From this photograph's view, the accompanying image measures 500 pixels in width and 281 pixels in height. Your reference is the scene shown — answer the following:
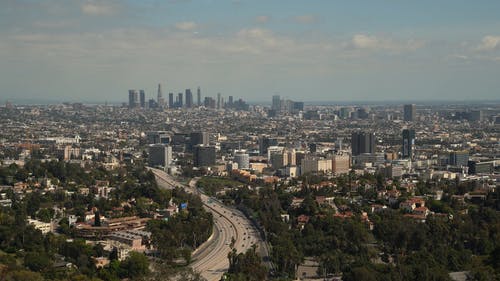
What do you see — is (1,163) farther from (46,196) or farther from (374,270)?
(374,270)

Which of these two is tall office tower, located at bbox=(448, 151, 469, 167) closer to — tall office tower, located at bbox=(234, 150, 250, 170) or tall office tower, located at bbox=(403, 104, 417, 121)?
tall office tower, located at bbox=(234, 150, 250, 170)

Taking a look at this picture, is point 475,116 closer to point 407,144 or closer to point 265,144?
point 407,144

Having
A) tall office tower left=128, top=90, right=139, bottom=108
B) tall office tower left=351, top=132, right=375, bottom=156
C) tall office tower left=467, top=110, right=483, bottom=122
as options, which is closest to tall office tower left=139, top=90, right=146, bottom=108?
tall office tower left=128, top=90, right=139, bottom=108

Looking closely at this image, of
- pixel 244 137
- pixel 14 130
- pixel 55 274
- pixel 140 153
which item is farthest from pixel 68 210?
pixel 14 130

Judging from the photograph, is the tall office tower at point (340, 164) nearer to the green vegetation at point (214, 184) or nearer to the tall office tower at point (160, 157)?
the green vegetation at point (214, 184)

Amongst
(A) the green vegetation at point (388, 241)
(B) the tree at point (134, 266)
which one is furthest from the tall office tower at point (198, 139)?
(B) the tree at point (134, 266)

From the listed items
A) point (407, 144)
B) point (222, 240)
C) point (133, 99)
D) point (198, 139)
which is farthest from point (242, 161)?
point (133, 99)

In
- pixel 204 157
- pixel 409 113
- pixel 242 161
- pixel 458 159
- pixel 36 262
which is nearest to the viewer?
pixel 36 262

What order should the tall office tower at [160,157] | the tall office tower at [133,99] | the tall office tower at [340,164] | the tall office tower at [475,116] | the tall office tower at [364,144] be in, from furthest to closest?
1. the tall office tower at [133,99]
2. the tall office tower at [475,116]
3. the tall office tower at [364,144]
4. the tall office tower at [160,157]
5. the tall office tower at [340,164]
